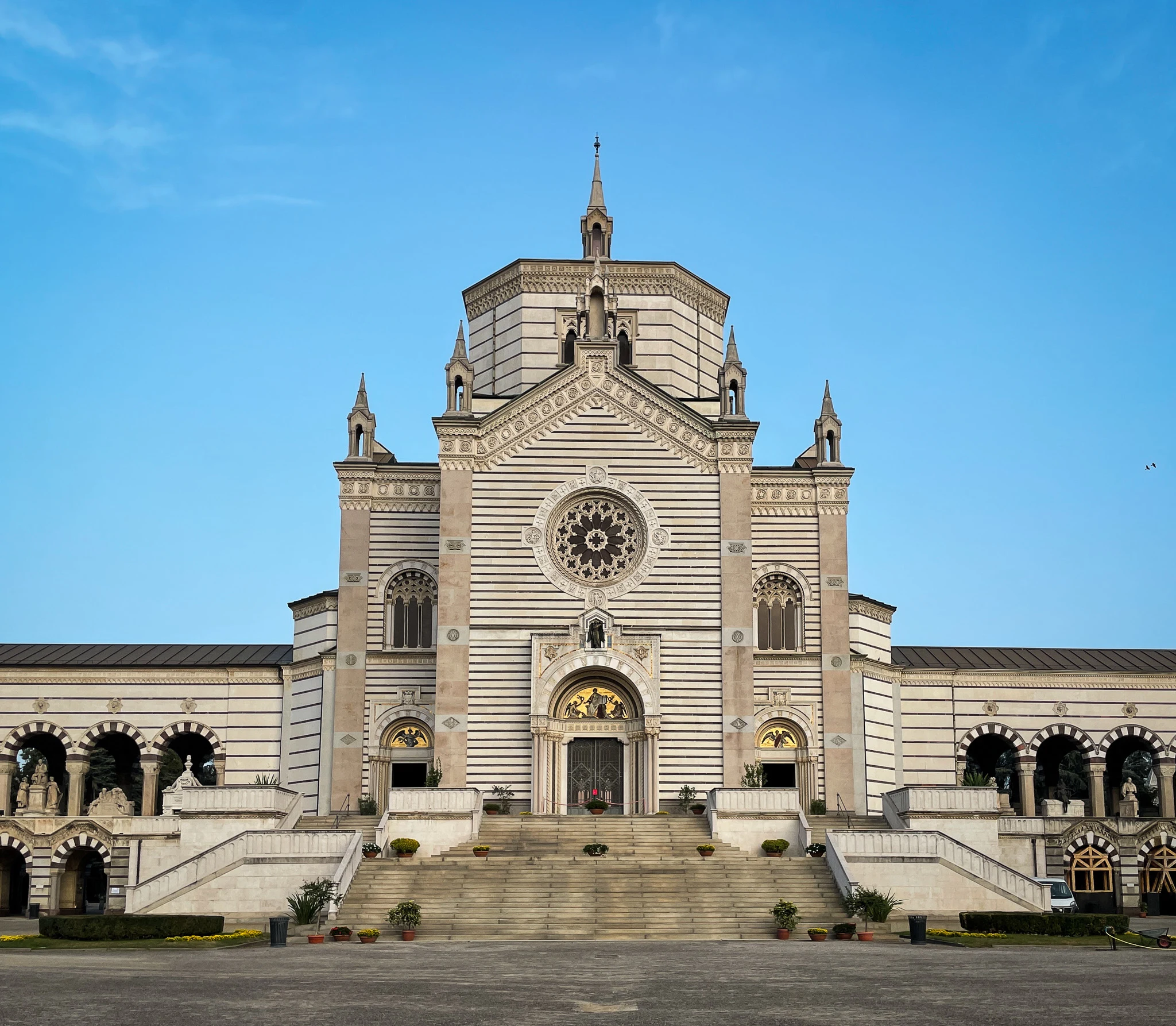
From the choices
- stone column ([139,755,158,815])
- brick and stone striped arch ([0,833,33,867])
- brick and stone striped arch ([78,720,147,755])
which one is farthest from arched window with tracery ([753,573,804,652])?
brick and stone striped arch ([0,833,33,867])

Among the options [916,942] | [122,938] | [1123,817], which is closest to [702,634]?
[1123,817]

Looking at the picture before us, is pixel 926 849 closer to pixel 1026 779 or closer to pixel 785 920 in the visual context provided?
pixel 785 920

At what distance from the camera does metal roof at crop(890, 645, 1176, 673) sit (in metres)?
55.5

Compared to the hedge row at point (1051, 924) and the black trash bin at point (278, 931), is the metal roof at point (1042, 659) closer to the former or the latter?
the hedge row at point (1051, 924)

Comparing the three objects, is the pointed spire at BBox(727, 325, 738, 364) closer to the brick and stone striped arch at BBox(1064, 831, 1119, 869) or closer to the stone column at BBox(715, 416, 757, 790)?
the stone column at BBox(715, 416, 757, 790)

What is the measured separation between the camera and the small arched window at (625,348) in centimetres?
5606

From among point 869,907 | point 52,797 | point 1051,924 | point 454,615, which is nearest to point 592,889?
point 869,907

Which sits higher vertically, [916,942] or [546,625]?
[546,625]

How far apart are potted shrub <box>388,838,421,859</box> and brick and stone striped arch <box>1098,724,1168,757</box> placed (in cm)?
2781

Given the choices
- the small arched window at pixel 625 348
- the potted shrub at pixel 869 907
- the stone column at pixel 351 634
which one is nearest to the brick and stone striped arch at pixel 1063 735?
the small arched window at pixel 625 348

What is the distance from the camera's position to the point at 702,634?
48.9 meters

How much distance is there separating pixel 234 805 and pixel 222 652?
48.8 feet

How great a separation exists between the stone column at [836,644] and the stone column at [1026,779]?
825cm

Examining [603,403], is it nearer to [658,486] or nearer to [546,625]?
[658,486]
